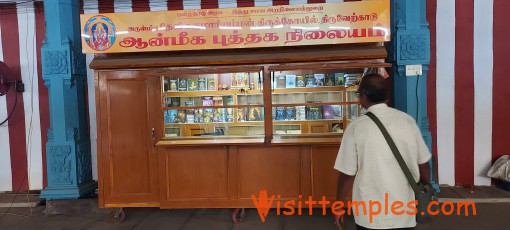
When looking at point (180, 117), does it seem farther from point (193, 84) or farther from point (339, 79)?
point (339, 79)

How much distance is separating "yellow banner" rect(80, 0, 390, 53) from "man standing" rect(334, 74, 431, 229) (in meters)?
2.36

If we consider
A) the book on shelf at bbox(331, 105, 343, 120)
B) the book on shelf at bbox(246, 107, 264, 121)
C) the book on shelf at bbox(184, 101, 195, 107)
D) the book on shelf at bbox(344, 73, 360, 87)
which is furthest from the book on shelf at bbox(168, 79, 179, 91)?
the book on shelf at bbox(344, 73, 360, 87)

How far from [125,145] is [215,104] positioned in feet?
4.65

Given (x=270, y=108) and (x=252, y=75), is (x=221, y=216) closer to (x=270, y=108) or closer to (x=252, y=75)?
(x=270, y=108)

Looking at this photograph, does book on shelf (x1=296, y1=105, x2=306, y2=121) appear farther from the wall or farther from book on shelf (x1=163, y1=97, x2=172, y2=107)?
the wall

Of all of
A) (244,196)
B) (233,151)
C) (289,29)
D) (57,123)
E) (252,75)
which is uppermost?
(289,29)

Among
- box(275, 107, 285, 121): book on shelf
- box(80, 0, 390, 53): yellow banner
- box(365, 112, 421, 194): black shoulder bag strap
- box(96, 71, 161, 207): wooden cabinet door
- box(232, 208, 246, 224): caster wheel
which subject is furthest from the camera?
box(275, 107, 285, 121): book on shelf

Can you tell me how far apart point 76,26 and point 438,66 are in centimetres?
572

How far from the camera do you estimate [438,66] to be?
18.2ft

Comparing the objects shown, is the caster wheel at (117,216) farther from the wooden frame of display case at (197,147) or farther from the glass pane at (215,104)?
the glass pane at (215,104)

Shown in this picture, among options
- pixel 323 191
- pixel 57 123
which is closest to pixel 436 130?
pixel 323 191

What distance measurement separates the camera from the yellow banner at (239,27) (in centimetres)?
432

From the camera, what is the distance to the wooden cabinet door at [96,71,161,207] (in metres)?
4.67

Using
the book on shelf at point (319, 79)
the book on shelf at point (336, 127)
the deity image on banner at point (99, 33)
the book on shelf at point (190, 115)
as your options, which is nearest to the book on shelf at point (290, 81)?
the book on shelf at point (319, 79)
